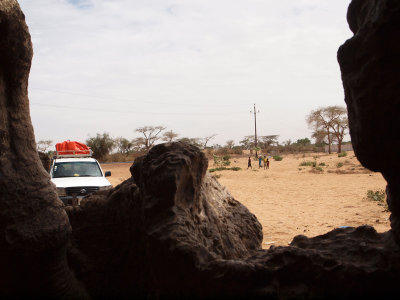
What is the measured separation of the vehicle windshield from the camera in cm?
959

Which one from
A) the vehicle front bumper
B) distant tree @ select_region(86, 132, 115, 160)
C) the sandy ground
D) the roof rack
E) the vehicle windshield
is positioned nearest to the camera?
the sandy ground

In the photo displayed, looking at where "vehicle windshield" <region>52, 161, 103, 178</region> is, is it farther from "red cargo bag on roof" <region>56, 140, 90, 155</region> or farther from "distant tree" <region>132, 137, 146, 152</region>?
"distant tree" <region>132, 137, 146, 152</region>

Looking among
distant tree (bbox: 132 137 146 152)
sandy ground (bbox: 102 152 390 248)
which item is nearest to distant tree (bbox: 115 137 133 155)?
distant tree (bbox: 132 137 146 152)

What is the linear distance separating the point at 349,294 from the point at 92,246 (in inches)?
88.1

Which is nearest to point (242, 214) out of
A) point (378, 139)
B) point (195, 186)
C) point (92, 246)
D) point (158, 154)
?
point (195, 186)

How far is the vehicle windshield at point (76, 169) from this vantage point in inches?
378

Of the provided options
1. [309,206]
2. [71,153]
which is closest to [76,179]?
[71,153]

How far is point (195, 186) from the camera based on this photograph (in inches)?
113

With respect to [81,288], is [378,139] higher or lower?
higher

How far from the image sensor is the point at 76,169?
9836 mm

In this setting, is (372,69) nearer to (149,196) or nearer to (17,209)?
(149,196)

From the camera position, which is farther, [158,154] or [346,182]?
[346,182]

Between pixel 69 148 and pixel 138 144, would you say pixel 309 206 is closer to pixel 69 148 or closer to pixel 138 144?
pixel 69 148

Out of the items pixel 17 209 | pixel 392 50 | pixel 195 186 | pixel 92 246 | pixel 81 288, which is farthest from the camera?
pixel 92 246
